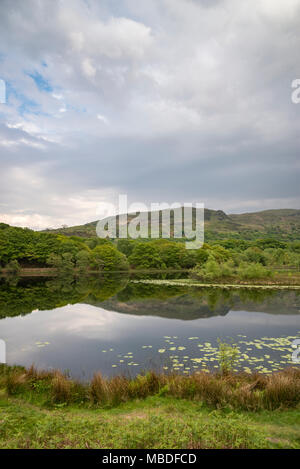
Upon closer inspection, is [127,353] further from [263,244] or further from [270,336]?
[263,244]

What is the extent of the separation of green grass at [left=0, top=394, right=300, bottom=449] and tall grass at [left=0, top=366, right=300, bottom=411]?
45cm

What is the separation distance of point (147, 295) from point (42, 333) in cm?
1602

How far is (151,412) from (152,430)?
158 centimetres

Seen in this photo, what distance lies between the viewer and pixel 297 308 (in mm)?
23500

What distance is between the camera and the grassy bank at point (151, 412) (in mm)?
5121

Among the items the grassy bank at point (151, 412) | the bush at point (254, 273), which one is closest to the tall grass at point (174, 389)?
the grassy bank at point (151, 412)

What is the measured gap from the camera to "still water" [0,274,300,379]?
38.4 feet

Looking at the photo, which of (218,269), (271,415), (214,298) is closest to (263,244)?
(218,269)

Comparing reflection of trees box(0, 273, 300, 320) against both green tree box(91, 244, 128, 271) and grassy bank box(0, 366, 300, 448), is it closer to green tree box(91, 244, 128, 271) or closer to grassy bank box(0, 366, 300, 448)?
grassy bank box(0, 366, 300, 448)

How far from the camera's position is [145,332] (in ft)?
54.7

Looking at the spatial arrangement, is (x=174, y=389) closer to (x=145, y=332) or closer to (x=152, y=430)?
(x=152, y=430)

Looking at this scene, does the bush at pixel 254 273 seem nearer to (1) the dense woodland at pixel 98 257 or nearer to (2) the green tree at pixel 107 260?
(1) the dense woodland at pixel 98 257
